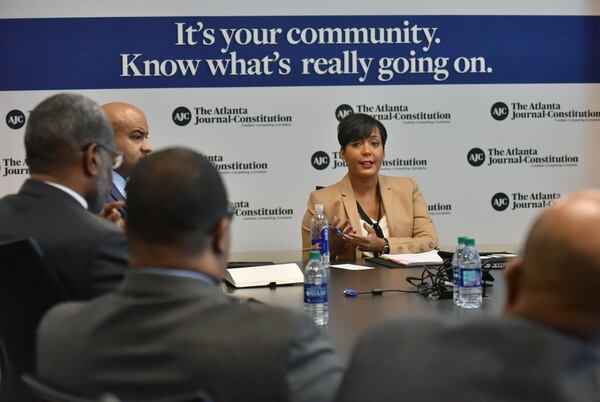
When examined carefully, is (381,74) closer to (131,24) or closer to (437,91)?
(437,91)

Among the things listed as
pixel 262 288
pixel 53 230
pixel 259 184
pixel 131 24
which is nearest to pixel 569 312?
pixel 53 230

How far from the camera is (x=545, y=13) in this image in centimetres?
595

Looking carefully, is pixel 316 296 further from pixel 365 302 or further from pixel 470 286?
pixel 470 286

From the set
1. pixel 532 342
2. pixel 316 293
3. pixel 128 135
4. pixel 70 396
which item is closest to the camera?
pixel 532 342

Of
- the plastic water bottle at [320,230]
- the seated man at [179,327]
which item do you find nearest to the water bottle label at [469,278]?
the plastic water bottle at [320,230]

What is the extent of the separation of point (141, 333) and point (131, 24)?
14.8 ft

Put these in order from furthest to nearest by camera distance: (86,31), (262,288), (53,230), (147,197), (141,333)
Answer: (86,31), (262,288), (53,230), (147,197), (141,333)

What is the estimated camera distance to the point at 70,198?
94.2 inches

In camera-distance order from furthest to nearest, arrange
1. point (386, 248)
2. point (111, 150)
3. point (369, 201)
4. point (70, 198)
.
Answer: point (369, 201) → point (386, 248) → point (111, 150) → point (70, 198)

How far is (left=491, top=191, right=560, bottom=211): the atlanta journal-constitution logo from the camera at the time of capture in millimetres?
5930

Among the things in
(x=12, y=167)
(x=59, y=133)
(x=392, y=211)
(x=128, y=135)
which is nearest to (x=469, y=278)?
(x=59, y=133)

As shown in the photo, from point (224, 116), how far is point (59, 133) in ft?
10.7

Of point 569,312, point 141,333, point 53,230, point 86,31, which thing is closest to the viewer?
point 569,312

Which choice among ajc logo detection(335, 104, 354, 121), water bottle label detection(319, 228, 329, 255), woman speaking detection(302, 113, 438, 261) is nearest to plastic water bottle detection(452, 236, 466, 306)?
water bottle label detection(319, 228, 329, 255)
